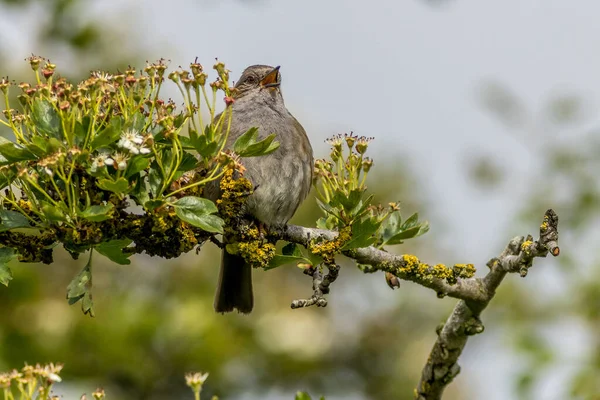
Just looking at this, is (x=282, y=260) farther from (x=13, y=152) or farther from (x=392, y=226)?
(x=13, y=152)

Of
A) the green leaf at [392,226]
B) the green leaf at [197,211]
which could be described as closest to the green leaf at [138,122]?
the green leaf at [197,211]

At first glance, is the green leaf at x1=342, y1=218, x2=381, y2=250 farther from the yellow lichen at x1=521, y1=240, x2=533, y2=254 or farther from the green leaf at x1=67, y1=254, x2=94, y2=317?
the green leaf at x1=67, y1=254, x2=94, y2=317

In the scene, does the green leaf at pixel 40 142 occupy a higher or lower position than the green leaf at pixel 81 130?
lower

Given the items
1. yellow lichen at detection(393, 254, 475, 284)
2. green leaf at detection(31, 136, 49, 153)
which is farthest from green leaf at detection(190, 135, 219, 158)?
yellow lichen at detection(393, 254, 475, 284)

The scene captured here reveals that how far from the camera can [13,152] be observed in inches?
124

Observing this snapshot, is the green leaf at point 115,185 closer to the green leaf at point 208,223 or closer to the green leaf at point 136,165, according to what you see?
the green leaf at point 136,165

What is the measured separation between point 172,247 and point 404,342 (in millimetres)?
10198

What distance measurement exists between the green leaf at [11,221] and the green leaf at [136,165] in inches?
15.5

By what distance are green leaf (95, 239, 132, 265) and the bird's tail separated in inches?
71.9

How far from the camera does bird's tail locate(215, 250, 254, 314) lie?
5.27m

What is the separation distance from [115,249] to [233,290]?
1.93 metres

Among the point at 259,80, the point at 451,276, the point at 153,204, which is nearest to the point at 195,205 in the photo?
the point at 153,204

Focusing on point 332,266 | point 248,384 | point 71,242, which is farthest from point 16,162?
point 248,384

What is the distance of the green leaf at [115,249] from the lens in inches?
133
